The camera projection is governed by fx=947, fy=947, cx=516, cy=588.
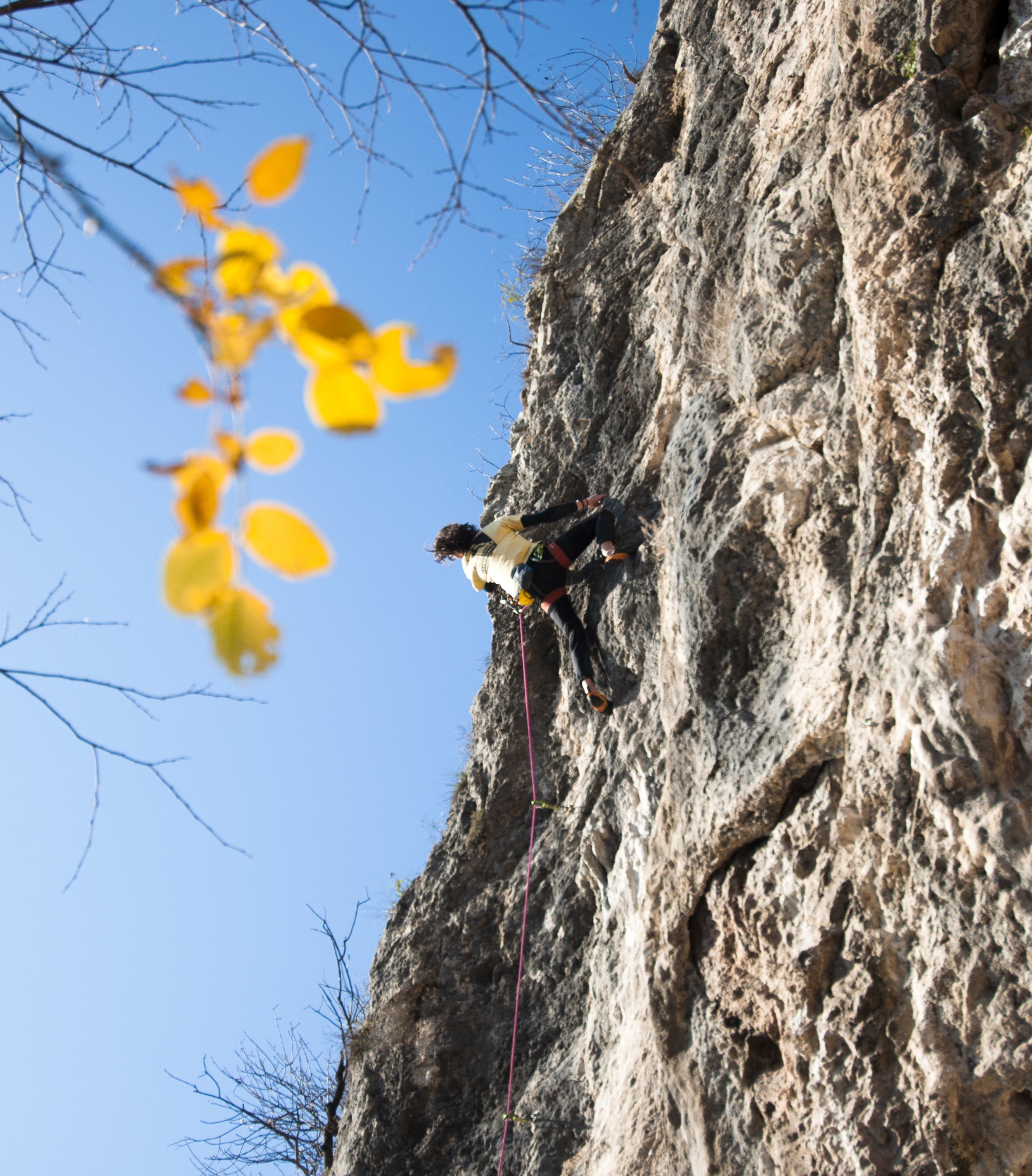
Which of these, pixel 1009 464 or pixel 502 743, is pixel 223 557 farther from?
pixel 502 743

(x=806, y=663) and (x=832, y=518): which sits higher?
(x=832, y=518)

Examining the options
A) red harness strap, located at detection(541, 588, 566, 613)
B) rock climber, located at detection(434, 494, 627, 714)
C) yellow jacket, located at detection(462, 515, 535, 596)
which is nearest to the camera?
rock climber, located at detection(434, 494, 627, 714)

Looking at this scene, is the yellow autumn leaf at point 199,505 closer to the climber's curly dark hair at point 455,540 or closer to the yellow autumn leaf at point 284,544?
the yellow autumn leaf at point 284,544

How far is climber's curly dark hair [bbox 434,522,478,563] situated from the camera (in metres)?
6.10

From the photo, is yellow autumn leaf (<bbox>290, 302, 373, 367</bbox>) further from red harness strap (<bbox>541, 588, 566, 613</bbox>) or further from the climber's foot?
red harness strap (<bbox>541, 588, 566, 613</bbox>)

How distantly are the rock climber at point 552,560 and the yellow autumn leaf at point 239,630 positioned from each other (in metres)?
4.10

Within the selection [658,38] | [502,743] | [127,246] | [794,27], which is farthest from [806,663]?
[658,38]

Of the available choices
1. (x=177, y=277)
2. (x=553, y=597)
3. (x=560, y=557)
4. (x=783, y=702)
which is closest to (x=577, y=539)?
(x=560, y=557)

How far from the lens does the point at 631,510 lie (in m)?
5.14

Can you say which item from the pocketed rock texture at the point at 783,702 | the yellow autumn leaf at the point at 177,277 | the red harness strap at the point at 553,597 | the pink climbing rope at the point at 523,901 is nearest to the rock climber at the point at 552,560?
the red harness strap at the point at 553,597

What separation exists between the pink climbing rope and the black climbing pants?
1.27 feet

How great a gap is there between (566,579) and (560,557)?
16 centimetres

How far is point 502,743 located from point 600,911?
1.40 metres

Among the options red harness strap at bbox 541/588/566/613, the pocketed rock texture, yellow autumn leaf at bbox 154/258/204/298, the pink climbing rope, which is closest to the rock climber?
red harness strap at bbox 541/588/566/613
